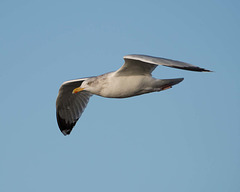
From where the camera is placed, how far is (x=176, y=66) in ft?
22.7

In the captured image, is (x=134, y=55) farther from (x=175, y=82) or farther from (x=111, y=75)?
(x=175, y=82)

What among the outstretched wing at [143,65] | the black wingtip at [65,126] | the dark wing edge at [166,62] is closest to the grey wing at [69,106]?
the black wingtip at [65,126]

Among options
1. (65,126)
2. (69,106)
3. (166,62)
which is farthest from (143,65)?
(65,126)

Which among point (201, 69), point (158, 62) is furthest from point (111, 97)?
point (201, 69)

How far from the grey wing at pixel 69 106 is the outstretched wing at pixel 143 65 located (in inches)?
112

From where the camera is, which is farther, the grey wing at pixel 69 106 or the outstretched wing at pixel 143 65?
the grey wing at pixel 69 106

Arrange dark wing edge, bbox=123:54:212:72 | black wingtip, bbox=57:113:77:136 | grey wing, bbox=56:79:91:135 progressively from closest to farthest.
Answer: dark wing edge, bbox=123:54:212:72 → grey wing, bbox=56:79:91:135 → black wingtip, bbox=57:113:77:136

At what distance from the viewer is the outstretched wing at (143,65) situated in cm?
701

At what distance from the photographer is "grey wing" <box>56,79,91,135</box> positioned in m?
11.0

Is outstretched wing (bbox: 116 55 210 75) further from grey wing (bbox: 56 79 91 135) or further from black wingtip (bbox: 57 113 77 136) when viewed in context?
black wingtip (bbox: 57 113 77 136)

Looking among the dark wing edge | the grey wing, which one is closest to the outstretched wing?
the dark wing edge

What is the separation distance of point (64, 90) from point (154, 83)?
10.3 ft

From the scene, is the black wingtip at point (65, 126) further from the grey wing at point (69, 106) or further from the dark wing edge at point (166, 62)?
the dark wing edge at point (166, 62)

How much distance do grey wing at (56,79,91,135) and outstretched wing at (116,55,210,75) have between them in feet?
9.33
